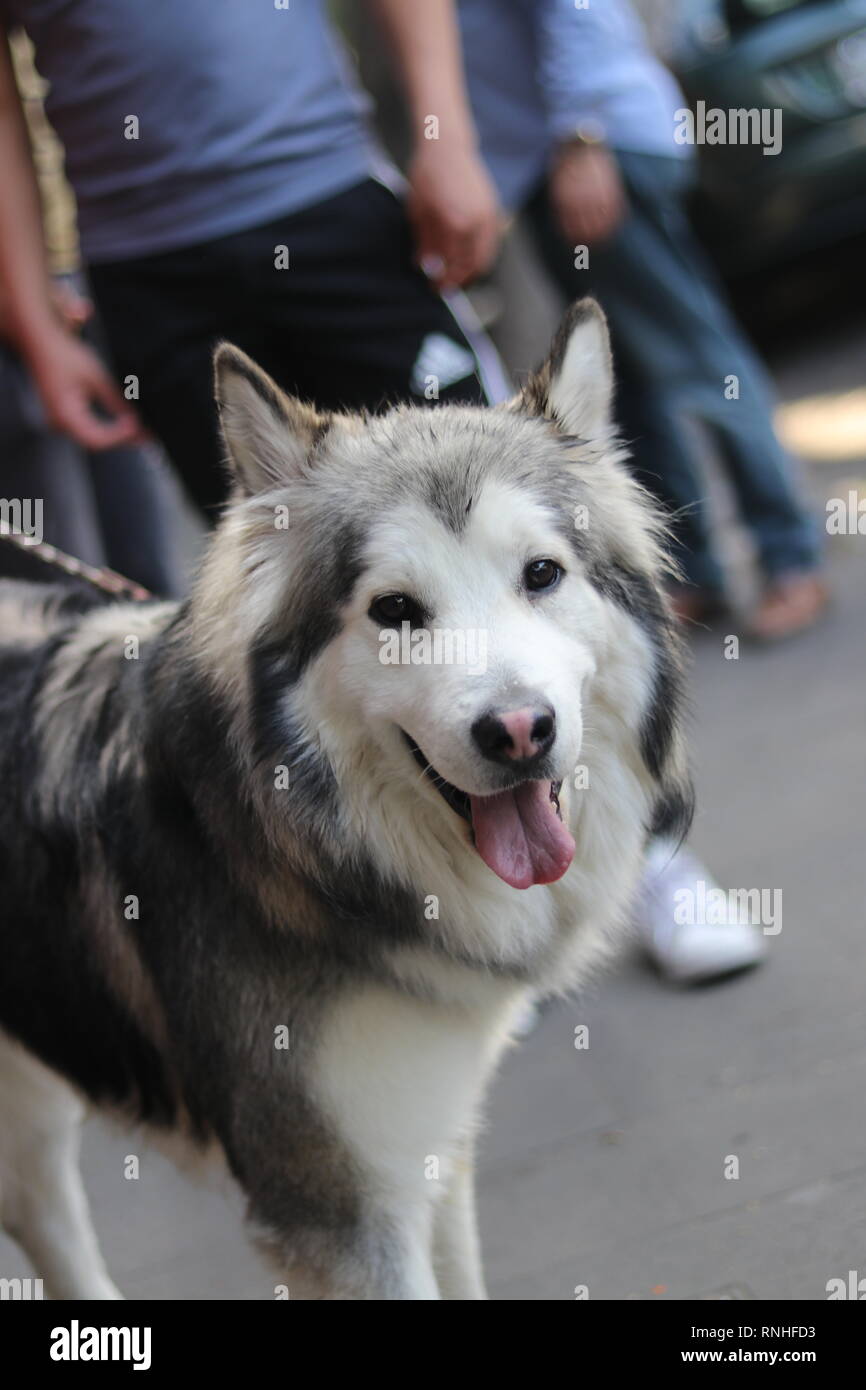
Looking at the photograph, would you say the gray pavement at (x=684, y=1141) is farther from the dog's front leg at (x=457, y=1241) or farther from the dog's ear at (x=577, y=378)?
the dog's ear at (x=577, y=378)

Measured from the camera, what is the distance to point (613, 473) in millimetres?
2279

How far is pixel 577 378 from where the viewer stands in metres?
2.27

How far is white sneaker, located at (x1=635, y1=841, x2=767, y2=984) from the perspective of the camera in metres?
3.40

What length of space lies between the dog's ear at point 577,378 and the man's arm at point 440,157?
0.66 meters

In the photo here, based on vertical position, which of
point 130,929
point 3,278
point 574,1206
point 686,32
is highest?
point 686,32

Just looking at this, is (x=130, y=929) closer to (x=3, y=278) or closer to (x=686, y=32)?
(x=3, y=278)

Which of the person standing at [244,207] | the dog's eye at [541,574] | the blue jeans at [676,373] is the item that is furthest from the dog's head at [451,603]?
the blue jeans at [676,373]

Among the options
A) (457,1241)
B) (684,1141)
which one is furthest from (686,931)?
(457,1241)

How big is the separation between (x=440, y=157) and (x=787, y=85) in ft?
14.4

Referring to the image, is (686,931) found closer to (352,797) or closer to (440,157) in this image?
(352,797)

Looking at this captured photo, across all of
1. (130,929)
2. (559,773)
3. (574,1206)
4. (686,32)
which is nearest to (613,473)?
(559,773)
